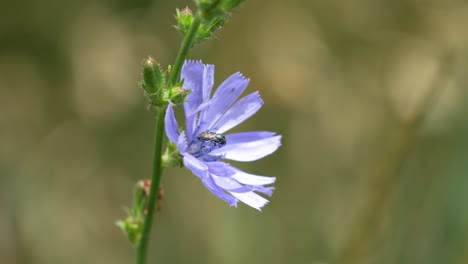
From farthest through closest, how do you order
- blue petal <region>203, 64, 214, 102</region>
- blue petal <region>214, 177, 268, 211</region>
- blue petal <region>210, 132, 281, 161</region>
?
blue petal <region>210, 132, 281, 161</region> → blue petal <region>203, 64, 214, 102</region> → blue petal <region>214, 177, 268, 211</region>

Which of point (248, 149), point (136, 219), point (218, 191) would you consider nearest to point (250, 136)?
point (248, 149)

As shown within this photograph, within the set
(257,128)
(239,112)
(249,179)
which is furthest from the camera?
(257,128)

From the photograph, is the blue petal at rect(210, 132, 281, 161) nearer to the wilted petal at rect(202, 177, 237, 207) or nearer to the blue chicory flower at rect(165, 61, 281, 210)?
the blue chicory flower at rect(165, 61, 281, 210)

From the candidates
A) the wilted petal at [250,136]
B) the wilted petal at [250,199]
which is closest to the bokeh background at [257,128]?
the wilted petal at [250,136]

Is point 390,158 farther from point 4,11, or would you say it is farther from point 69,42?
point 4,11

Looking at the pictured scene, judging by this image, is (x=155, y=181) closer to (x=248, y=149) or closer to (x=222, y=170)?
(x=222, y=170)

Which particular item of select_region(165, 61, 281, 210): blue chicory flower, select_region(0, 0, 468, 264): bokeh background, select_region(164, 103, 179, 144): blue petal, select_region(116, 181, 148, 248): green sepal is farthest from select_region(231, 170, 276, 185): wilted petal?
select_region(0, 0, 468, 264): bokeh background

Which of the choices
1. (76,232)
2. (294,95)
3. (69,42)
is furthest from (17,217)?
(294,95)
